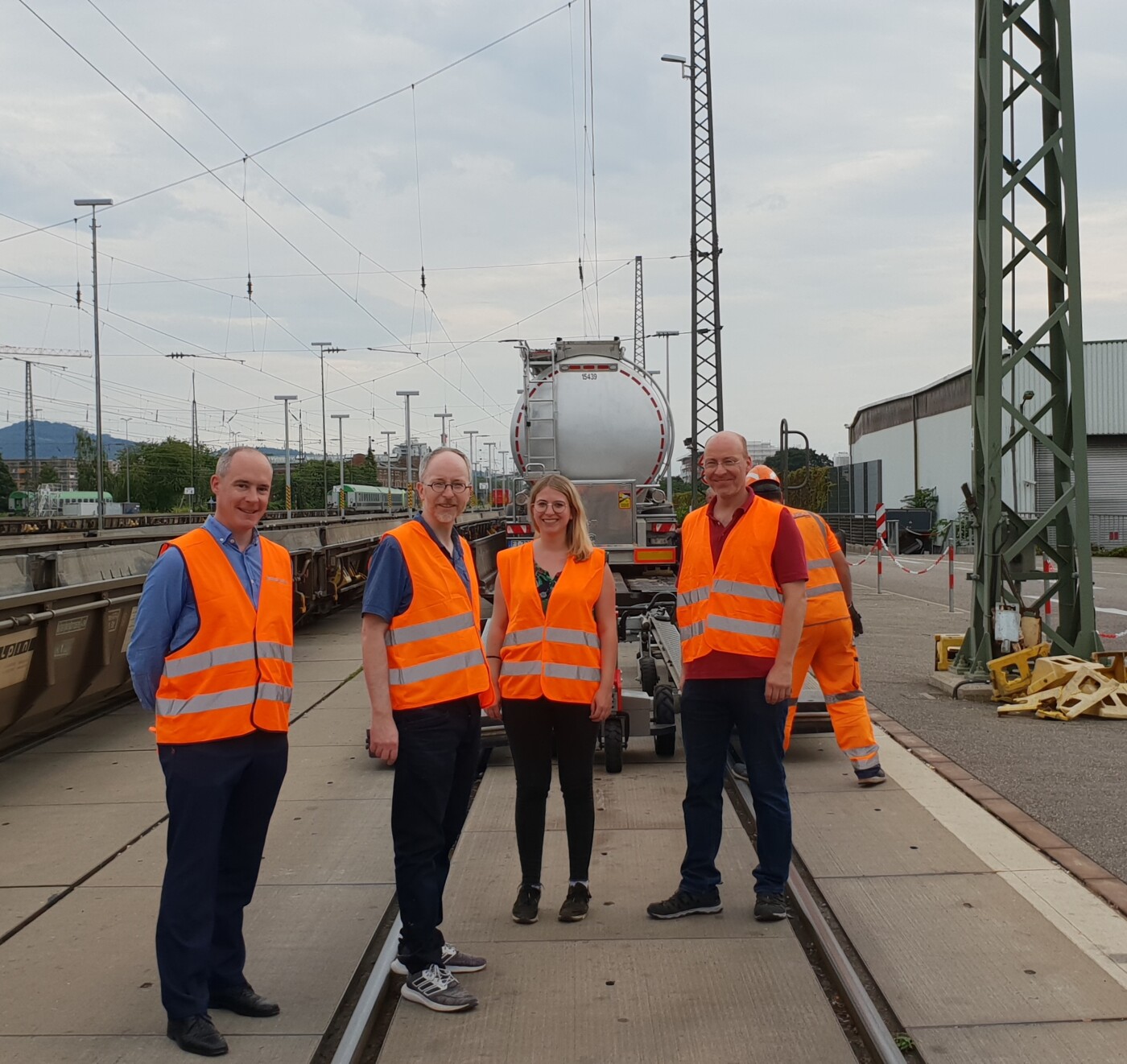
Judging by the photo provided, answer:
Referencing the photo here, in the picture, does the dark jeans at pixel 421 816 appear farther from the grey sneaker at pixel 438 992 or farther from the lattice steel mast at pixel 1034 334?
the lattice steel mast at pixel 1034 334

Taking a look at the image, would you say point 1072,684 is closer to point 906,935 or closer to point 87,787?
point 906,935

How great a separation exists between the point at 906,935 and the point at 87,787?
17.1 ft

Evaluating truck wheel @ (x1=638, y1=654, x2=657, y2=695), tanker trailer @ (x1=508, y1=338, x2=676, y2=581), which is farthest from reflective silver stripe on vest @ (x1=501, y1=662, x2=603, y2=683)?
tanker trailer @ (x1=508, y1=338, x2=676, y2=581)

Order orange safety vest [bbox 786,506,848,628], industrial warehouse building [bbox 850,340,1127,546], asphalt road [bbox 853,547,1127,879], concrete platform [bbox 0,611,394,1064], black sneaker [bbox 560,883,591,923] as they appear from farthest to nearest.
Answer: industrial warehouse building [bbox 850,340,1127,546]
orange safety vest [bbox 786,506,848,628]
asphalt road [bbox 853,547,1127,879]
black sneaker [bbox 560,883,591,923]
concrete platform [bbox 0,611,394,1064]

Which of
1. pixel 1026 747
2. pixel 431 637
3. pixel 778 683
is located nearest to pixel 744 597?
pixel 778 683

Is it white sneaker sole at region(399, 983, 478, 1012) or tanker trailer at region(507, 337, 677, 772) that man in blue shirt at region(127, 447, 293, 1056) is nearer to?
white sneaker sole at region(399, 983, 478, 1012)

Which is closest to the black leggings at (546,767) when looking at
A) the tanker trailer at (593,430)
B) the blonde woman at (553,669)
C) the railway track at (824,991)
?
the blonde woman at (553,669)

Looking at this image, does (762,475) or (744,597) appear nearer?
(744,597)

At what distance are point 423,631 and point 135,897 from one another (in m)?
2.20

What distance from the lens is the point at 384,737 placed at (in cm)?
416

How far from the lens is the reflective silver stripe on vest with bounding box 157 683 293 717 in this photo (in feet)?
12.8

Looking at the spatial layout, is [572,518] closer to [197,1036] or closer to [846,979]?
[846,979]

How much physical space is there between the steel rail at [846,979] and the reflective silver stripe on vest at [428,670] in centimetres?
168

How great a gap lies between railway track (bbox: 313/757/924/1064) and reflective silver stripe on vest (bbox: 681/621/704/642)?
1157 millimetres
